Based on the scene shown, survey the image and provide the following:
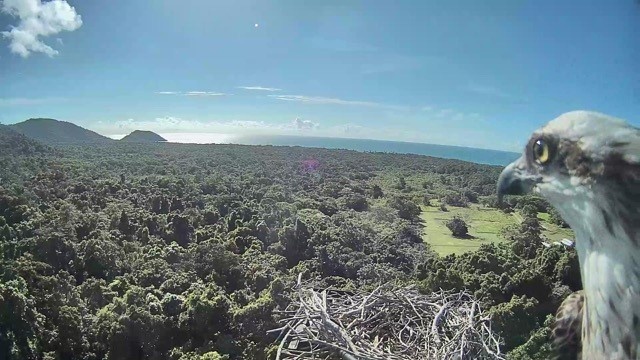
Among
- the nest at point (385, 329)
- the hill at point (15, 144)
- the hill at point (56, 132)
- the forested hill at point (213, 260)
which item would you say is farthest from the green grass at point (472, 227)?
the hill at point (56, 132)

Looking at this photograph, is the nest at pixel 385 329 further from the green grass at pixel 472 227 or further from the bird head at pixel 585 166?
the green grass at pixel 472 227

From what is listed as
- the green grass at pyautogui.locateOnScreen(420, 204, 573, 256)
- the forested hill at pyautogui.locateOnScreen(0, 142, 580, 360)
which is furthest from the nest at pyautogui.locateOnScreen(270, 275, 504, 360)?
the green grass at pyautogui.locateOnScreen(420, 204, 573, 256)

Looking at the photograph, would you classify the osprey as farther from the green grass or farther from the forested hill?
the green grass

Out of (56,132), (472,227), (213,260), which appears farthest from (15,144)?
(472,227)

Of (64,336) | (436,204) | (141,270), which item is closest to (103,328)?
(64,336)

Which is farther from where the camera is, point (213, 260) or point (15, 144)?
point (15, 144)

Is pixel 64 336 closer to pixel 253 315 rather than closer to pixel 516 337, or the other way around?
pixel 253 315

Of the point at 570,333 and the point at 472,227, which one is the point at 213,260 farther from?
the point at 570,333
